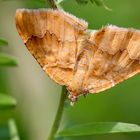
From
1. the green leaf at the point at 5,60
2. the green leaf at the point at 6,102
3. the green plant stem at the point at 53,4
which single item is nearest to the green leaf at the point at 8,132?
the green leaf at the point at 6,102

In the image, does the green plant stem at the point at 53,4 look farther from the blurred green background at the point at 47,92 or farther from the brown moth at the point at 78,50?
the blurred green background at the point at 47,92

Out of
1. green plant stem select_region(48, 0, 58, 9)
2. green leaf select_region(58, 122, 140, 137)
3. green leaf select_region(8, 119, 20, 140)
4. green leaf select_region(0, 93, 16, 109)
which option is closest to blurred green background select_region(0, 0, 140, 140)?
green leaf select_region(8, 119, 20, 140)

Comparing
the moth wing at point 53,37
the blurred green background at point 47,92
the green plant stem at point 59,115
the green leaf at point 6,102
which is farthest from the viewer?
the blurred green background at point 47,92

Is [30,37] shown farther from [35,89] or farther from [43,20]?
[35,89]

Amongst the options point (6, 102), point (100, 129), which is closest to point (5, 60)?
point (6, 102)

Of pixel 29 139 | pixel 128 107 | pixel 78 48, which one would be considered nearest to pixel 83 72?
pixel 78 48

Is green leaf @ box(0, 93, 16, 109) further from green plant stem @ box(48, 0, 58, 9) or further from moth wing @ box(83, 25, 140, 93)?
green plant stem @ box(48, 0, 58, 9)

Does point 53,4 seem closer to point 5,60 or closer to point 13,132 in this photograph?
point 5,60
